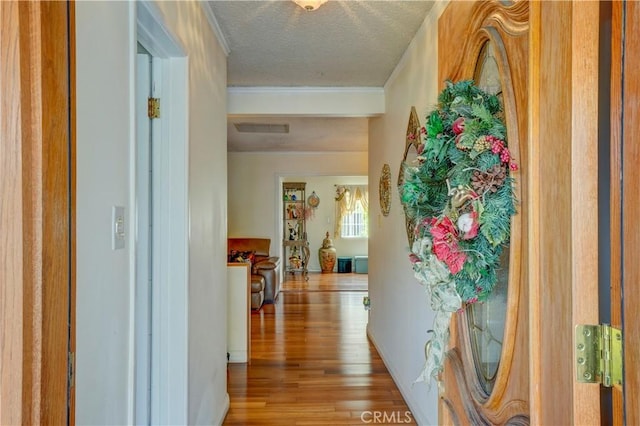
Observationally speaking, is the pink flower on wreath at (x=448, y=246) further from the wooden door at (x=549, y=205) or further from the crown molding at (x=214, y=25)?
the crown molding at (x=214, y=25)

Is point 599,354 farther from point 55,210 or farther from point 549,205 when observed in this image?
point 55,210

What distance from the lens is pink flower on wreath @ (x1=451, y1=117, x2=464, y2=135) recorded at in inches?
38.0

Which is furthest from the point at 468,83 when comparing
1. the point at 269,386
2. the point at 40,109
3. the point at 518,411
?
the point at 269,386

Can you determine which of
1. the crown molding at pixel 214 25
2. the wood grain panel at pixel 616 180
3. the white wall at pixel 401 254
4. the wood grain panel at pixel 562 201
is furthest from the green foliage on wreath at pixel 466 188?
the crown molding at pixel 214 25

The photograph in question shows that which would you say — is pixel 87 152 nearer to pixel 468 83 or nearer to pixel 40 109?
pixel 40 109

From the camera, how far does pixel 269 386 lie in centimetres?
311

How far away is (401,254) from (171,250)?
5.34 feet

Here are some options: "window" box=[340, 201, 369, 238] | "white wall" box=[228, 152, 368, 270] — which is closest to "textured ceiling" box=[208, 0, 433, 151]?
"white wall" box=[228, 152, 368, 270]

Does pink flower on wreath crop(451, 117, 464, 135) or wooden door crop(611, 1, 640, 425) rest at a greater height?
pink flower on wreath crop(451, 117, 464, 135)

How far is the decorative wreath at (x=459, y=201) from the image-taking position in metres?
0.88

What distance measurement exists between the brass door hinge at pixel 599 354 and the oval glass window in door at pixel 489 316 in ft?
0.90

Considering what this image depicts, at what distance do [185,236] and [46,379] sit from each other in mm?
1231

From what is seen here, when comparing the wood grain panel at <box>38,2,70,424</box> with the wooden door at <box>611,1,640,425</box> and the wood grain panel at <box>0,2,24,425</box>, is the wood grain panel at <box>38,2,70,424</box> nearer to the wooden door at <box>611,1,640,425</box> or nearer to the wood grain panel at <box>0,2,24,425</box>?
the wood grain panel at <box>0,2,24,425</box>

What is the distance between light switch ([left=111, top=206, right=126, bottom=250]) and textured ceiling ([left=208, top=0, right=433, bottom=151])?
1460mm
